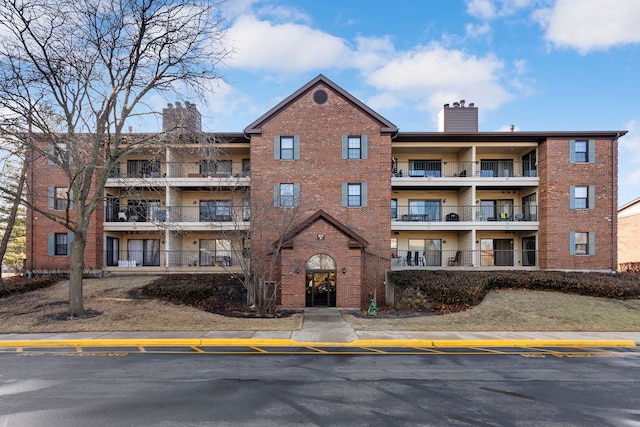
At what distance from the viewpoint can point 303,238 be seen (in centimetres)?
1961

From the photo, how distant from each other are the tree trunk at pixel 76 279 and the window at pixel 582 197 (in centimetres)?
2670

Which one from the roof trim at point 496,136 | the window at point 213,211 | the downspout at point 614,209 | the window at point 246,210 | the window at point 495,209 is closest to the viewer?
the window at point 246,210

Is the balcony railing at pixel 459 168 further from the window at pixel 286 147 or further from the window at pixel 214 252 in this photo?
A: the window at pixel 214 252

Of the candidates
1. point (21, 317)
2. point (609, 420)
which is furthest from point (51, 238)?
point (609, 420)

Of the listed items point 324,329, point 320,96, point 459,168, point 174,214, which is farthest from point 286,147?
point 459,168

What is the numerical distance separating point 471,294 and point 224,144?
1633cm

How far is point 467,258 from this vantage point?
2447cm

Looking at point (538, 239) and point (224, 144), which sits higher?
point (224, 144)

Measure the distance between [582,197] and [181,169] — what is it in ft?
84.6

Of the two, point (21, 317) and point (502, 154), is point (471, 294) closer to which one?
point (502, 154)

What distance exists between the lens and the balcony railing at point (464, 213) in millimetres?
24859

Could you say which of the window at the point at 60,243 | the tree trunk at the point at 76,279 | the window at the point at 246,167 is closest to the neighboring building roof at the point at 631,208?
the window at the point at 246,167

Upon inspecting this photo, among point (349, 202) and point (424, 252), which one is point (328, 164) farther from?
point (424, 252)

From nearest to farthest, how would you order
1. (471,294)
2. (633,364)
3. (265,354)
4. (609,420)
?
(609,420)
(633,364)
(265,354)
(471,294)
